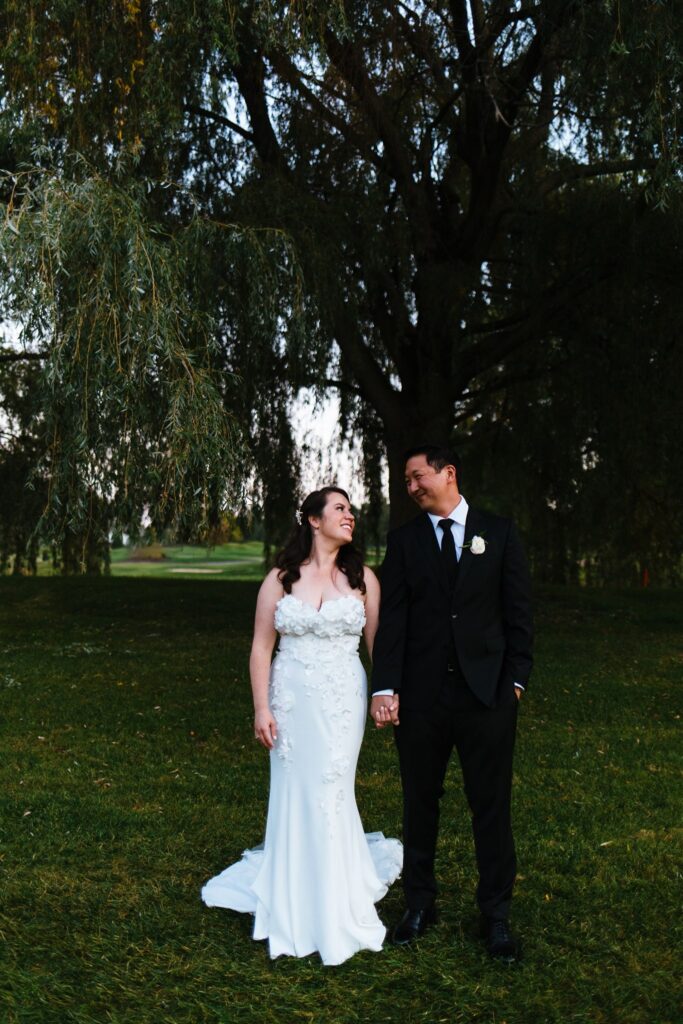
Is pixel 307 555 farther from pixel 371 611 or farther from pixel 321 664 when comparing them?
pixel 321 664

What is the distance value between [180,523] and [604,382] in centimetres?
563

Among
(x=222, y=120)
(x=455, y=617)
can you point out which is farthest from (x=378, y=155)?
(x=455, y=617)

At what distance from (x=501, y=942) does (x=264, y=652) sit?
140cm

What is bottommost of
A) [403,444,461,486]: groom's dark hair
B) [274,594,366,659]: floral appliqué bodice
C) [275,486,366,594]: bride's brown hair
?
[274,594,366,659]: floral appliqué bodice

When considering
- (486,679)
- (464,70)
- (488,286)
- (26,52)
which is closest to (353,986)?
(486,679)

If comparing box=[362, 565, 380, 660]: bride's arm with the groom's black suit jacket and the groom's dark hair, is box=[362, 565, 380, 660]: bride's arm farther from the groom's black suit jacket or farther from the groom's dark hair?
the groom's dark hair

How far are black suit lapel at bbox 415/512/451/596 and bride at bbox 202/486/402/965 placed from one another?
0.96 ft

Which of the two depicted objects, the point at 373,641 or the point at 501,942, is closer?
the point at 501,942

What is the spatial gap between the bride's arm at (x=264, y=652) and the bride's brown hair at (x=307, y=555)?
52 mm

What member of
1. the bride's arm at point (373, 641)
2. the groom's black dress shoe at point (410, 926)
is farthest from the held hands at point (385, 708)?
the groom's black dress shoe at point (410, 926)

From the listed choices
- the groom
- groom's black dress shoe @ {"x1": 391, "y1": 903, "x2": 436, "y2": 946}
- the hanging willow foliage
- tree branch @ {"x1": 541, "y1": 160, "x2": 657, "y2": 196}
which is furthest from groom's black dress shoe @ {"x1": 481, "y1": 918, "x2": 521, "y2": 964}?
tree branch @ {"x1": 541, "y1": 160, "x2": 657, "y2": 196}

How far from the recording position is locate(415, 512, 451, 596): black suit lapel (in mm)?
3670

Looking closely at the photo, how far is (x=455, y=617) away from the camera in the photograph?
11.8ft

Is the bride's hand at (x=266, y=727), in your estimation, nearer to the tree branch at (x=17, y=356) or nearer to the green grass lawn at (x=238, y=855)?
the green grass lawn at (x=238, y=855)
